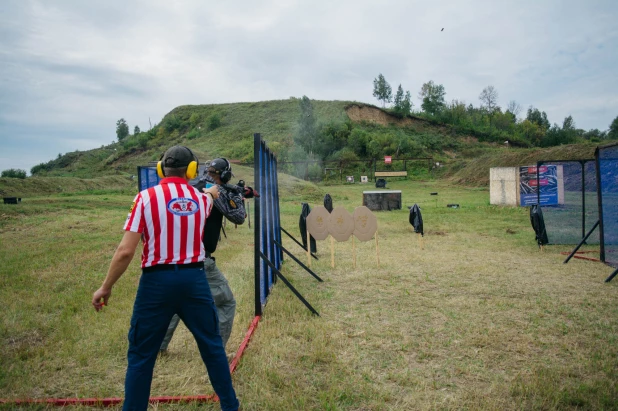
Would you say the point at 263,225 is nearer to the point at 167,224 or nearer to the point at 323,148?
the point at 167,224

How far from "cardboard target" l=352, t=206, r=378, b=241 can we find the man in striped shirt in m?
5.80

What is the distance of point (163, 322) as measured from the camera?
2.64 m

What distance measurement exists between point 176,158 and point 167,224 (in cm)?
48

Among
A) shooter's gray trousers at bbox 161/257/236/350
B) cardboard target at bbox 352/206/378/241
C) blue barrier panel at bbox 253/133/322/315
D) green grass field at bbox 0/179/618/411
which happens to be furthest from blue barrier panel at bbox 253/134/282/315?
cardboard target at bbox 352/206/378/241

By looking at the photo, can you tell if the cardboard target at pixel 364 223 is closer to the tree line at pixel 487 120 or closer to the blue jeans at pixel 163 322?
the blue jeans at pixel 163 322

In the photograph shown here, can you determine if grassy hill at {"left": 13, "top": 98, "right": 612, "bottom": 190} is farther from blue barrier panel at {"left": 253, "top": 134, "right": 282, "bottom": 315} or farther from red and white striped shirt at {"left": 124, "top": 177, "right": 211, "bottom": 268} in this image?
red and white striped shirt at {"left": 124, "top": 177, "right": 211, "bottom": 268}

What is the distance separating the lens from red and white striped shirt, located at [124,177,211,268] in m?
2.60

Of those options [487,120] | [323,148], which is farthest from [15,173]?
[487,120]

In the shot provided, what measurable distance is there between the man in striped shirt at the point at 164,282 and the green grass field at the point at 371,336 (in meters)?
0.70

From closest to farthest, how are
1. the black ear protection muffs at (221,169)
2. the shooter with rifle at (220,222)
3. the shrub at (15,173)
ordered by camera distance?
the shooter with rifle at (220,222) < the black ear protection muffs at (221,169) < the shrub at (15,173)

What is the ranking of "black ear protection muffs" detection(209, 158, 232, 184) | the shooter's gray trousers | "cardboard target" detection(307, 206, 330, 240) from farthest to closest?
"cardboard target" detection(307, 206, 330, 240), "black ear protection muffs" detection(209, 158, 232, 184), the shooter's gray trousers

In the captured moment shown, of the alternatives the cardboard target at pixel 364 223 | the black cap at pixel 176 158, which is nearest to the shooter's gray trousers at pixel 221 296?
the black cap at pixel 176 158

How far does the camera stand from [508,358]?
390 cm

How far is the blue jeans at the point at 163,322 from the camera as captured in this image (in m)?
2.56
